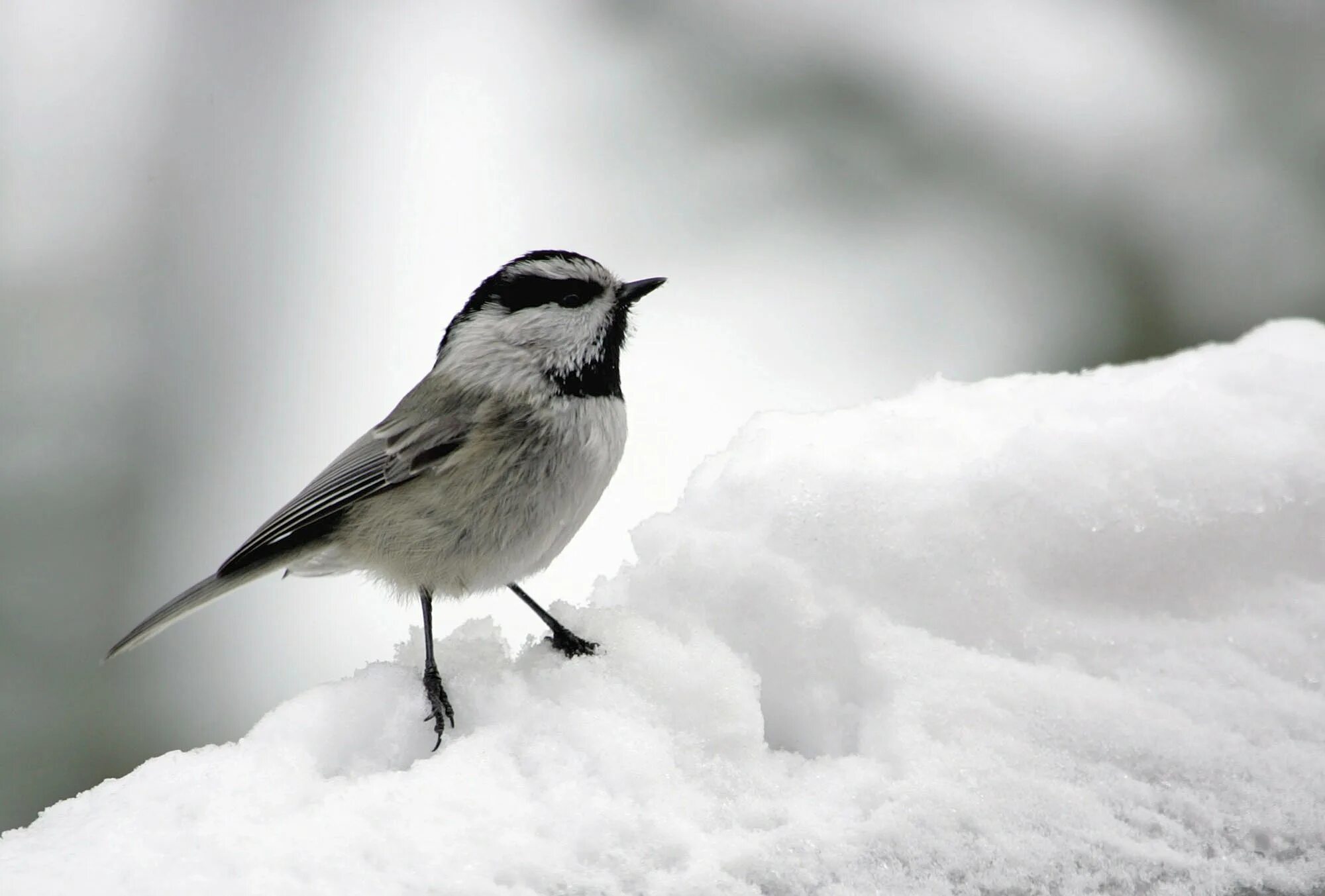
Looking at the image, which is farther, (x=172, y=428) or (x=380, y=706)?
(x=172, y=428)

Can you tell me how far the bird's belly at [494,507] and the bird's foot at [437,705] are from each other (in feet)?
1.15

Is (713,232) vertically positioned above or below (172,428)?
above

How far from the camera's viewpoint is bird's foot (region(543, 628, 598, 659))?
151 cm

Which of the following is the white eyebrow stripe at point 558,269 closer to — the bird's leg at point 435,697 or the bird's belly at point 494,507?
the bird's belly at point 494,507

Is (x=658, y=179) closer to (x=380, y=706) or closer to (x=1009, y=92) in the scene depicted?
(x=1009, y=92)

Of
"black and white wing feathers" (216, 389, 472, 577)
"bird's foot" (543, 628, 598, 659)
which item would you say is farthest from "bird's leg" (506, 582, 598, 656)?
"black and white wing feathers" (216, 389, 472, 577)

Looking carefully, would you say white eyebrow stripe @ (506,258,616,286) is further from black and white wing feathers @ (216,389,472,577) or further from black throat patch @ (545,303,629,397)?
black and white wing feathers @ (216,389,472,577)

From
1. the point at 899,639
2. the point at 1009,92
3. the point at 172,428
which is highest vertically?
the point at 1009,92

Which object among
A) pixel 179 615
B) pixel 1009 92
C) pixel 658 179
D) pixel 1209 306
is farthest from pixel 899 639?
pixel 1009 92

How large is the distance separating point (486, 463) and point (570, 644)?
0.38m

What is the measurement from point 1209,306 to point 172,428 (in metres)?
3.14

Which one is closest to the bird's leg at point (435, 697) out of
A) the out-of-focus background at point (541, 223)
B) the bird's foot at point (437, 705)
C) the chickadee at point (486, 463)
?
the bird's foot at point (437, 705)

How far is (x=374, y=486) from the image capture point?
188 cm

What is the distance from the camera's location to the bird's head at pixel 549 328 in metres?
A: 1.90
